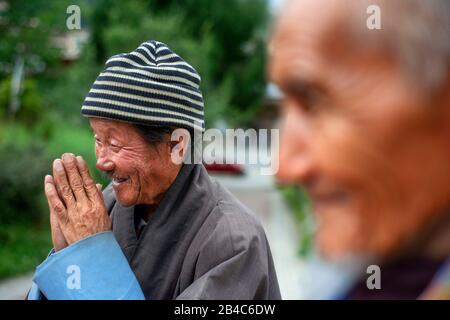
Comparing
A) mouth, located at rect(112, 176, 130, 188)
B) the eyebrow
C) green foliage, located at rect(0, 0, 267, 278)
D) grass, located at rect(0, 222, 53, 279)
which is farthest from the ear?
Answer: grass, located at rect(0, 222, 53, 279)

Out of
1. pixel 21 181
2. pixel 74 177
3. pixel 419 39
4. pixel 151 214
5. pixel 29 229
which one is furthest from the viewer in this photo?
pixel 29 229

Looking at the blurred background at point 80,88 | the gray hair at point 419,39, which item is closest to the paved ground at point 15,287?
the blurred background at point 80,88

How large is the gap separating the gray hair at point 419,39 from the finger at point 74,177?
42.4 inches

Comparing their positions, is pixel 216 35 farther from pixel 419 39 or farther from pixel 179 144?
pixel 419 39

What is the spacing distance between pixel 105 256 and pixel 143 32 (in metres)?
10.2

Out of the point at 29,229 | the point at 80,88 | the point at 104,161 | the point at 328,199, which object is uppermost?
the point at 328,199

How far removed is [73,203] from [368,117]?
1.06m

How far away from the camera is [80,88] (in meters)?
11.0

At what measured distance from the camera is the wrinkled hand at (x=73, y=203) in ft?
4.65

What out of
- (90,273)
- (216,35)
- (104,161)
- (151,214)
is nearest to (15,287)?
(151,214)

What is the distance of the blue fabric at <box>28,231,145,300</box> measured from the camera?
132cm

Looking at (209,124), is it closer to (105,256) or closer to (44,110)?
(44,110)

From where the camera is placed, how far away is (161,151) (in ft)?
5.35
